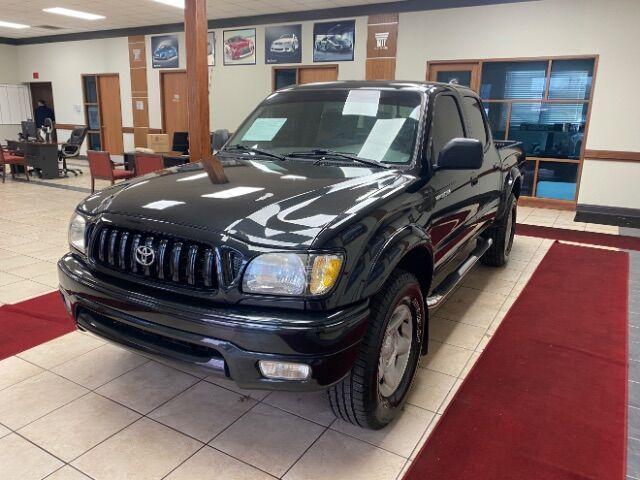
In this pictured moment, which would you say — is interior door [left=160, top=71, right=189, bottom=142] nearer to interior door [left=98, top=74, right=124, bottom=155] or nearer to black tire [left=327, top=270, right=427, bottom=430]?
interior door [left=98, top=74, right=124, bottom=155]

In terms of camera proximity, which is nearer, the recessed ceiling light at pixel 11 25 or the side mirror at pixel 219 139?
the side mirror at pixel 219 139

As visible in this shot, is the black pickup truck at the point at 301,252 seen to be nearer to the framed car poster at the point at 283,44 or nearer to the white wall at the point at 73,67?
the framed car poster at the point at 283,44

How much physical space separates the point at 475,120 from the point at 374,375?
2183 millimetres

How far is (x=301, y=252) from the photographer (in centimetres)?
159

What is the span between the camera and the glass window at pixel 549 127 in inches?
287

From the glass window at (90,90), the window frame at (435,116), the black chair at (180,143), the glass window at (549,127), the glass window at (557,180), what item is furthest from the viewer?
the glass window at (90,90)

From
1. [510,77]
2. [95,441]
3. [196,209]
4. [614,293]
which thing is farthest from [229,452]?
[510,77]

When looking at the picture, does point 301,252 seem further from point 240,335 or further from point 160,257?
point 160,257

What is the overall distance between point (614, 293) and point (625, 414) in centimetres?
187

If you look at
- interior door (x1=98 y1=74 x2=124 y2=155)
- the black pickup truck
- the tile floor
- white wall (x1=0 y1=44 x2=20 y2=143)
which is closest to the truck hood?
the black pickup truck

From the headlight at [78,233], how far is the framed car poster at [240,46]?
853cm

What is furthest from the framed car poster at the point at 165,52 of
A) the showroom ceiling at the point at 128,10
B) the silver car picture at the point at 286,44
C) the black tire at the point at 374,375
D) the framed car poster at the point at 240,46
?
the black tire at the point at 374,375

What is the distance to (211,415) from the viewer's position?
2141mm

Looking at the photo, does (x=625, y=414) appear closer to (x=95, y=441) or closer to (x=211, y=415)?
(x=211, y=415)
